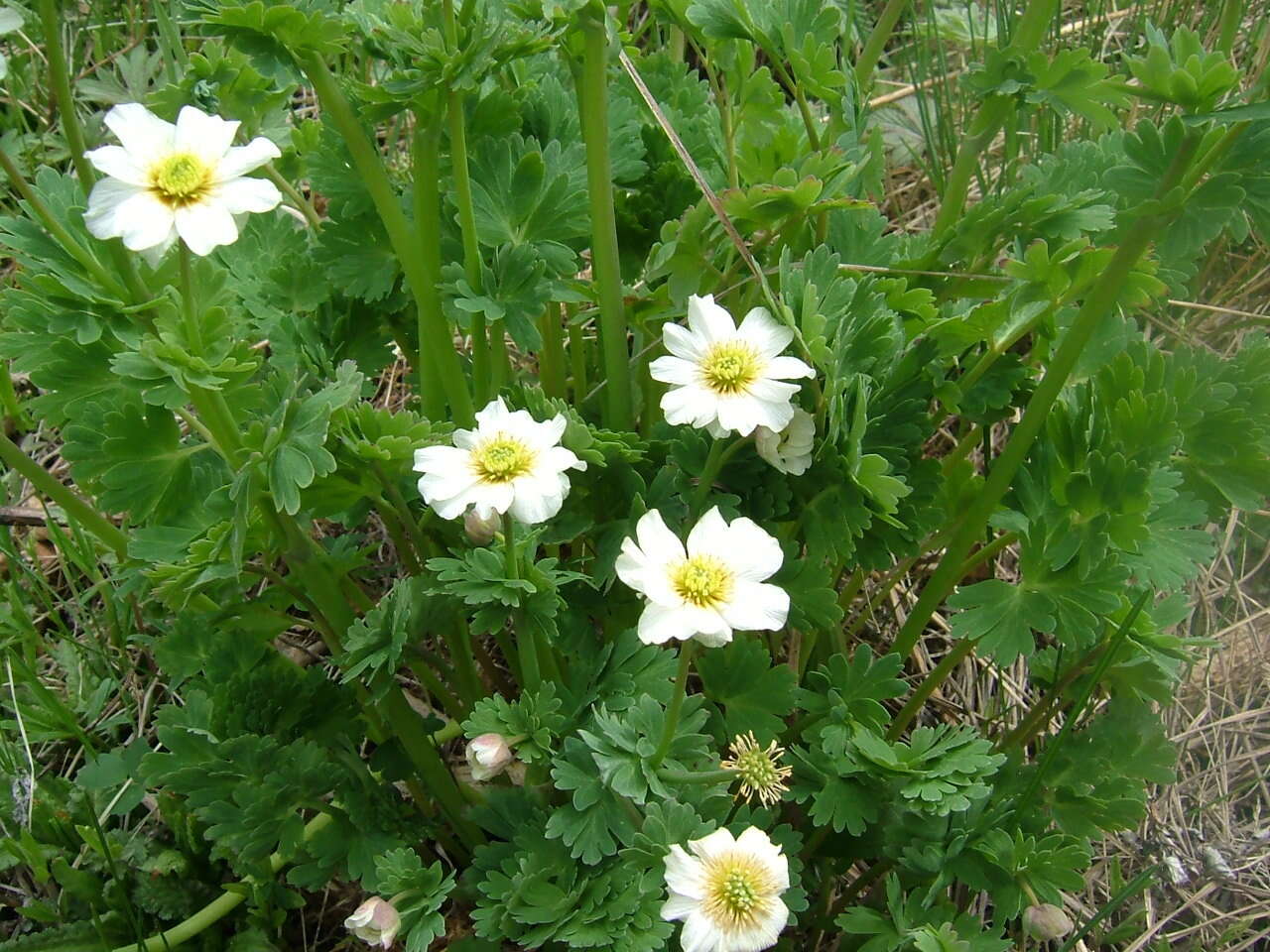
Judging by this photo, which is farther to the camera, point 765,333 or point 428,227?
point 428,227

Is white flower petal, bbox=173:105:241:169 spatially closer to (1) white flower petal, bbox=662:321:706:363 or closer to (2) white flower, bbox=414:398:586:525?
(2) white flower, bbox=414:398:586:525

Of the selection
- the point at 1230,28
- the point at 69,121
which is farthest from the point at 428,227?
the point at 1230,28

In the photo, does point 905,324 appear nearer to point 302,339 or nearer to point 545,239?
point 545,239

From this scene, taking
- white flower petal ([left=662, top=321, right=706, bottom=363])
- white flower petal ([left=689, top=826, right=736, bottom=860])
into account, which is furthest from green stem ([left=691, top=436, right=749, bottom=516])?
white flower petal ([left=689, top=826, right=736, bottom=860])

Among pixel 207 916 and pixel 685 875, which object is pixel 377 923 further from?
pixel 207 916

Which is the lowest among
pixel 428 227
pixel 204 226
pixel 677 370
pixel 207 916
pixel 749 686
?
pixel 207 916

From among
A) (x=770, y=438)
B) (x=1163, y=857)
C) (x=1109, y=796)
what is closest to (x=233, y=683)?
(x=770, y=438)

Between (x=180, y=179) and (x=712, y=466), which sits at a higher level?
(x=180, y=179)
